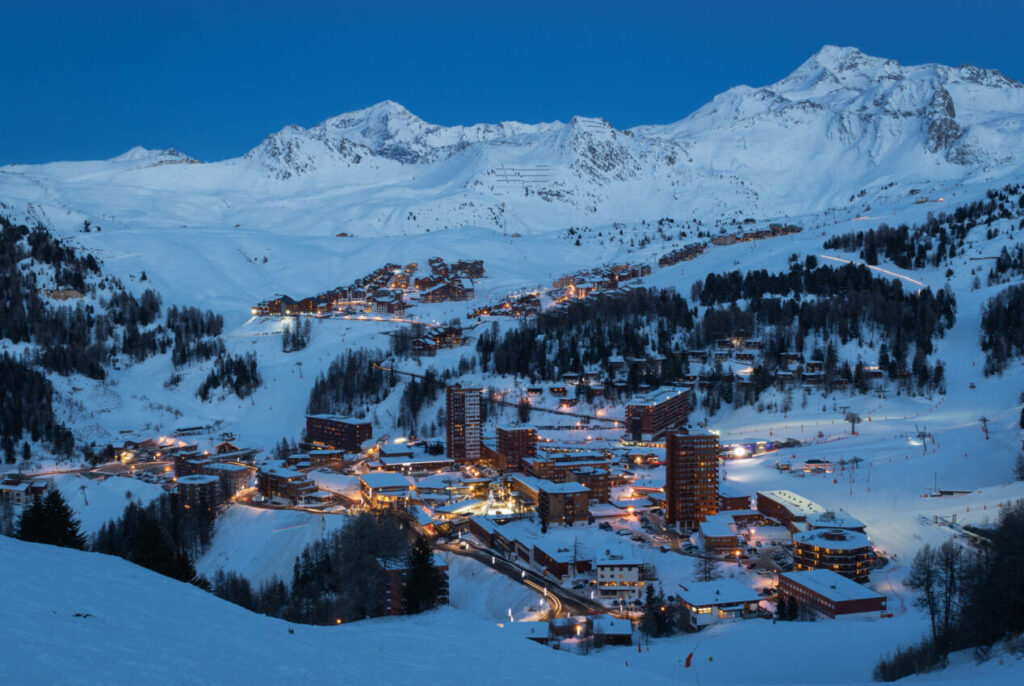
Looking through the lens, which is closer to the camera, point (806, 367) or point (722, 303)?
point (806, 367)

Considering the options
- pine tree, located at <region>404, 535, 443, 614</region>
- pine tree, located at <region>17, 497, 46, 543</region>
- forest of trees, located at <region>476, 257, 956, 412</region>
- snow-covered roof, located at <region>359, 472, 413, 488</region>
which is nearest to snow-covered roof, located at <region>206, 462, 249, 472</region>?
snow-covered roof, located at <region>359, 472, 413, 488</region>

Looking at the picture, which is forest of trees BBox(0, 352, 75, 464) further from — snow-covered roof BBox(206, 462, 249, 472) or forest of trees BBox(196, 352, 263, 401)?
snow-covered roof BBox(206, 462, 249, 472)

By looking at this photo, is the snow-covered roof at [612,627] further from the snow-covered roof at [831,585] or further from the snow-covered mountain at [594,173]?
the snow-covered mountain at [594,173]

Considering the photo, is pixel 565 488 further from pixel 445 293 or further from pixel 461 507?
pixel 445 293

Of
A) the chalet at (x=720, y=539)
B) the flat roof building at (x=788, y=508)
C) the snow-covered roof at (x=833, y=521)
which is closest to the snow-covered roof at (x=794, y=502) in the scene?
the flat roof building at (x=788, y=508)

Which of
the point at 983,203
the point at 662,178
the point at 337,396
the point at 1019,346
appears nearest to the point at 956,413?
the point at 1019,346

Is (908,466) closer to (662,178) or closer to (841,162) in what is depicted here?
(662,178)
